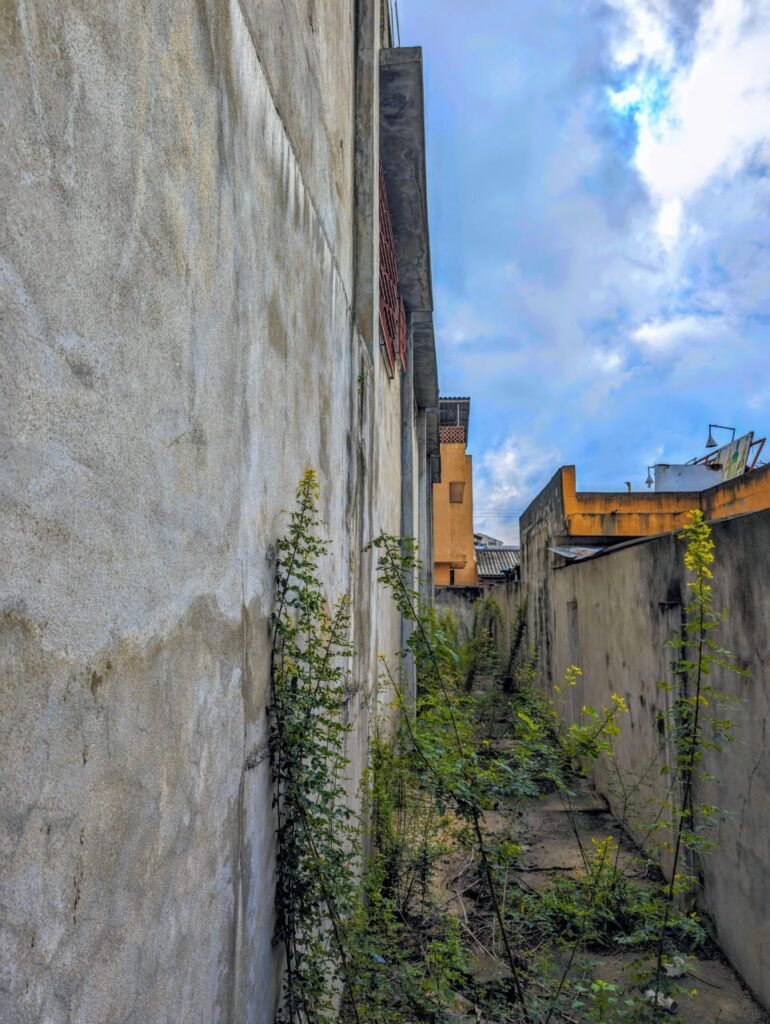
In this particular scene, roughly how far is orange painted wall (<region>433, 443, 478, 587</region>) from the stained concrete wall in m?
22.0

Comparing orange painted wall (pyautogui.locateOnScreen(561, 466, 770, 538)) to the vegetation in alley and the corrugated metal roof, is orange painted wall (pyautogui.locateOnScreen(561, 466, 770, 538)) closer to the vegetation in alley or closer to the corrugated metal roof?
the vegetation in alley

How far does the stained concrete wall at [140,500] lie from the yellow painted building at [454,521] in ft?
72.1

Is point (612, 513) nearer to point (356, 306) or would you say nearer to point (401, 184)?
point (401, 184)

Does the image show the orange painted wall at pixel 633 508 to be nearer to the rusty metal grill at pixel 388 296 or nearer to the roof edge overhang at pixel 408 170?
the roof edge overhang at pixel 408 170

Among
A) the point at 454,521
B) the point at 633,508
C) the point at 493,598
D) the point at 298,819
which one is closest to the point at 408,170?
the point at 298,819

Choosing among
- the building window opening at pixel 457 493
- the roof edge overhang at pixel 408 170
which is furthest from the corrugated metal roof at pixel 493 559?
the roof edge overhang at pixel 408 170

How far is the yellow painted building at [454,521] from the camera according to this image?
2369 centimetres

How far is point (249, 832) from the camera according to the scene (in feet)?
4.97

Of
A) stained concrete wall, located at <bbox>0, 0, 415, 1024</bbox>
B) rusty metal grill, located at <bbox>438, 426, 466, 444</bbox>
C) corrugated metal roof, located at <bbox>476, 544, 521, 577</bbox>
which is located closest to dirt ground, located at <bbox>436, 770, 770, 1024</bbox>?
stained concrete wall, located at <bbox>0, 0, 415, 1024</bbox>

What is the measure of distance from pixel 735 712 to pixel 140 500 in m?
3.46

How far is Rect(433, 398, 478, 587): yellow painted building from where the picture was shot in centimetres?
2369

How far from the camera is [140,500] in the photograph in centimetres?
100

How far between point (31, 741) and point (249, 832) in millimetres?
922

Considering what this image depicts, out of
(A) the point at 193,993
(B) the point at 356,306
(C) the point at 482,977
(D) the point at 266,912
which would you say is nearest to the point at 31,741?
(A) the point at 193,993
